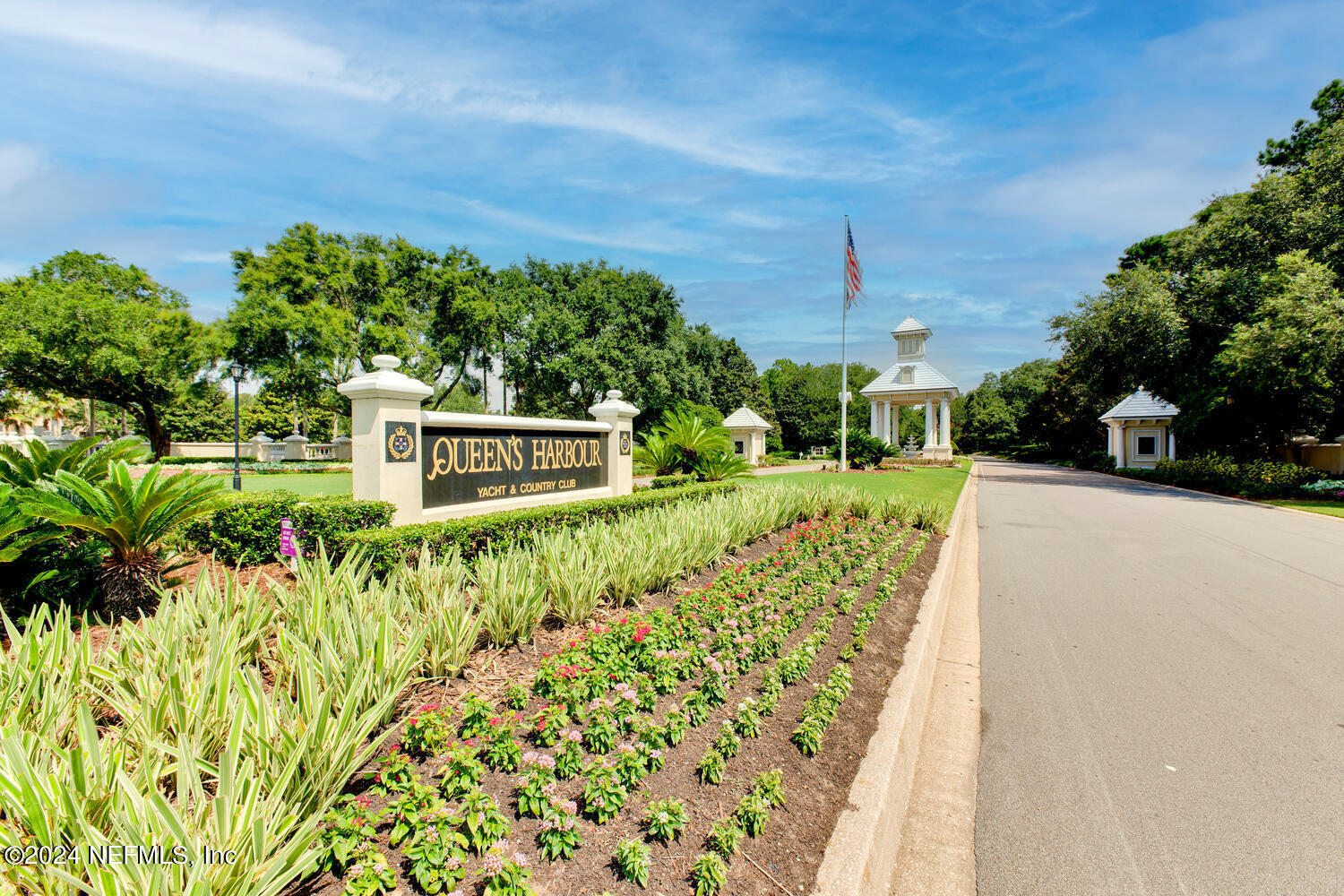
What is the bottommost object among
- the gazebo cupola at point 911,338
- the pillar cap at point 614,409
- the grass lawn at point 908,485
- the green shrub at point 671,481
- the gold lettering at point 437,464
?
the grass lawn at point 908,485

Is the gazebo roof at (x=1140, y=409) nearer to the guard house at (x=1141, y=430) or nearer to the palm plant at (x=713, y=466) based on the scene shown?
the guard house at (x=1141, y=430)

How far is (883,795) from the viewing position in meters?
2.80

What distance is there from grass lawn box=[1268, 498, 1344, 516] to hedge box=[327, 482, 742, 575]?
58.9ft

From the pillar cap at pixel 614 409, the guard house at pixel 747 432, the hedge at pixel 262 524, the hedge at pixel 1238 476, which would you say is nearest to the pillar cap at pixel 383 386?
the hedge at pixel 262 524

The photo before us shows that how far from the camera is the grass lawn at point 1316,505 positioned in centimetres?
1481

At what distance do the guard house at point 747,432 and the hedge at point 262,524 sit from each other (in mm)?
28993

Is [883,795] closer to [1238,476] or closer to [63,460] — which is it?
[63,460]

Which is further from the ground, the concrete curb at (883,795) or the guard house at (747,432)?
the guard house at (747,432)

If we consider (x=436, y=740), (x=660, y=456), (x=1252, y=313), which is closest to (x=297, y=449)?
(x=660, y=456)

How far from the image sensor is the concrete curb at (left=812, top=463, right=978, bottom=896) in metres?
2.34

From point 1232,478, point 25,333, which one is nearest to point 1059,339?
point 1232,478

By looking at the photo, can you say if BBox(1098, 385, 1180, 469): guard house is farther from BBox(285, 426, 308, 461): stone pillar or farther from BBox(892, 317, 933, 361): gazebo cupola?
BBox(285, 426, 308, 461): stone pillar

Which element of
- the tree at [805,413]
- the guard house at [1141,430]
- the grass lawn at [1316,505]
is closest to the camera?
the grass lawn at [1316,505]

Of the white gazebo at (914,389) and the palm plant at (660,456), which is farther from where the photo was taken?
the white gazebo at (914,389)
